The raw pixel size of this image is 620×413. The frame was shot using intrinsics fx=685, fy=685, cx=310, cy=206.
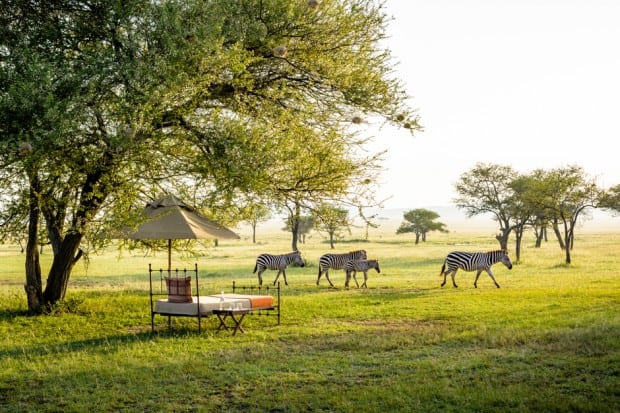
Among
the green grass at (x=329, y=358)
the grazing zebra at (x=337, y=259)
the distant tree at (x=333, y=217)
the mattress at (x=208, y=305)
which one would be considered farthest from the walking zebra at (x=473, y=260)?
the mattress at (x=208, y=305)

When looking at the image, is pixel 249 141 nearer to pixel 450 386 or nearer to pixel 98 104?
pixel 98 104

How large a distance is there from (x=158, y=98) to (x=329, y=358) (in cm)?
668

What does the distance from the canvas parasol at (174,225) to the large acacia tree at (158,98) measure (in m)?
0.90

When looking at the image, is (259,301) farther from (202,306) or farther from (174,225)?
(174,225)

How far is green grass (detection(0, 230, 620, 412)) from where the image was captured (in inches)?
367

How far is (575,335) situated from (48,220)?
14.1 m

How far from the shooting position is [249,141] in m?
15.9

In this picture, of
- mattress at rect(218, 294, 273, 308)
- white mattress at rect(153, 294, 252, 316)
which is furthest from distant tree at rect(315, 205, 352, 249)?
white mattress at rect(153, 294, 252, 316)

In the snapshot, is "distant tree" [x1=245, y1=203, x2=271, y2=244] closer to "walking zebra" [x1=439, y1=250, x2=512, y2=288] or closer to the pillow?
the pillow

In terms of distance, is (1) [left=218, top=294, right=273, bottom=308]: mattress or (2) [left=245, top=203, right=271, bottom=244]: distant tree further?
(2) [left=245, top=203, right=271, bottom=244]: distant tree

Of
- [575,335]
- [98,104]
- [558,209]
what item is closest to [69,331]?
[98,104]

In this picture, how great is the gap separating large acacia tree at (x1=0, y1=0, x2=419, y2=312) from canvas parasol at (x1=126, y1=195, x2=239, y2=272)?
896 millimetres

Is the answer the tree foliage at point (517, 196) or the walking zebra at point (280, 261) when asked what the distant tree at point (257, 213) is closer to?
the walking zebra at point (280, 261)

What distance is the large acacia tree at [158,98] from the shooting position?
14586 millimetres
